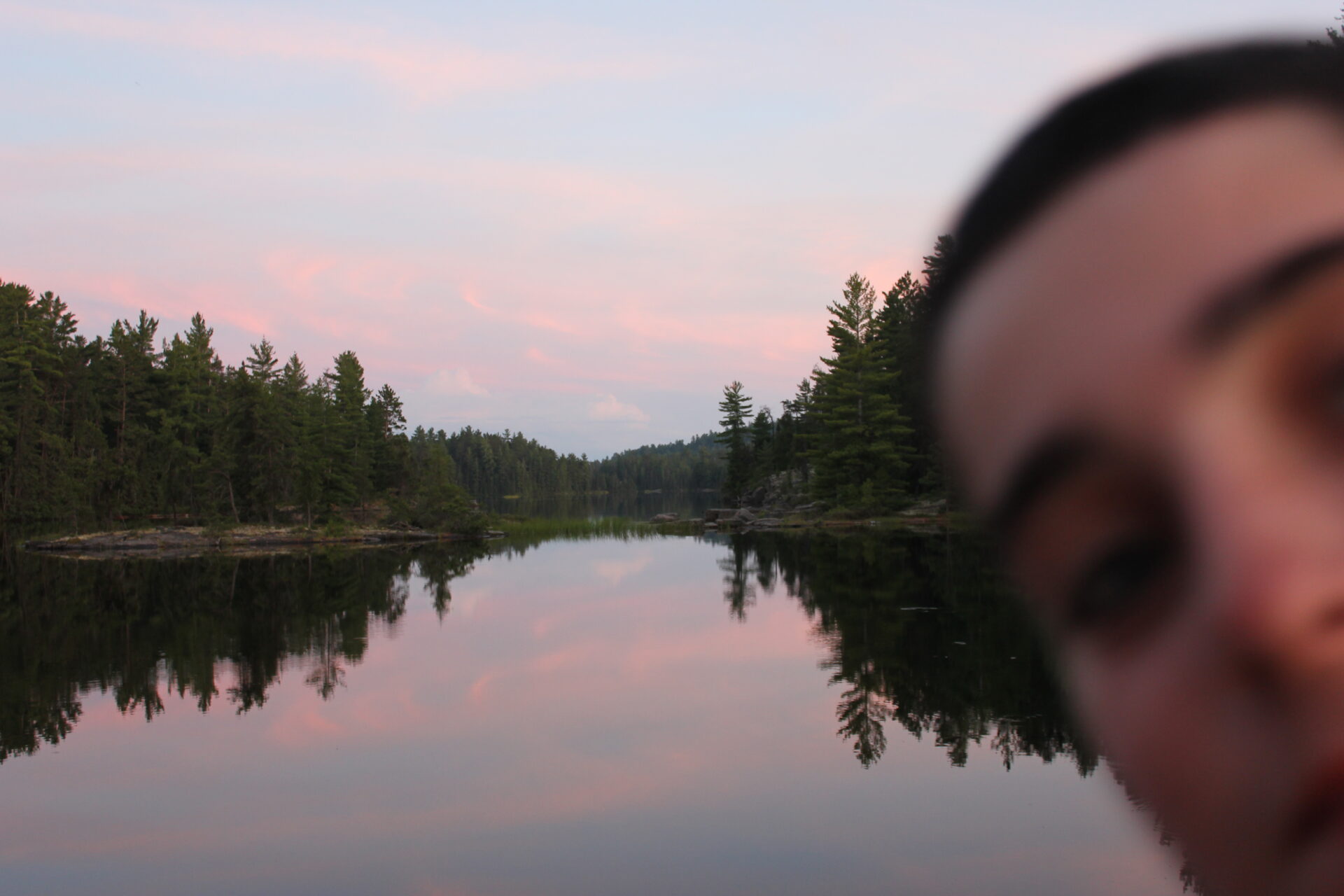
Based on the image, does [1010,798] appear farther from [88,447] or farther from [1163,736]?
[88,447]

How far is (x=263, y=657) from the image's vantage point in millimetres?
16219

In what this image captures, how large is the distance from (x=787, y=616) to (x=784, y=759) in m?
8.99

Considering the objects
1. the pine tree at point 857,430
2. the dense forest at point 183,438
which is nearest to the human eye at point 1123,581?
the pine tree at point 857,430

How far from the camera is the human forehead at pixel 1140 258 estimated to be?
46 cm

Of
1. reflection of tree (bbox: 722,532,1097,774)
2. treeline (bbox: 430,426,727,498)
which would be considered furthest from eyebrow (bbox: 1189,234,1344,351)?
treeline (bbox: 430,426,727,498)

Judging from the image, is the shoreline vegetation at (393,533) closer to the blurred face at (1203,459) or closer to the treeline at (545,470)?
the blurred face at (1203,459)

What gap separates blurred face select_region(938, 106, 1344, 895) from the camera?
15.8 inches

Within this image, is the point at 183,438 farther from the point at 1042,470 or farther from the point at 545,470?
the point at 545,470

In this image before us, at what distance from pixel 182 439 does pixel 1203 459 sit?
6826 cm

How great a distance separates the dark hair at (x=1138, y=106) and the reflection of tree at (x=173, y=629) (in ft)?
43.9

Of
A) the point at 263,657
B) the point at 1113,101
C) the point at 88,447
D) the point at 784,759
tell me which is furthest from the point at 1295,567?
the point at 88,447

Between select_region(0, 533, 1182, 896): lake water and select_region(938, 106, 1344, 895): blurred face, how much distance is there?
0.44 ft

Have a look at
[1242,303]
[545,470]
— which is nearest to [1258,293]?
[1242,303]

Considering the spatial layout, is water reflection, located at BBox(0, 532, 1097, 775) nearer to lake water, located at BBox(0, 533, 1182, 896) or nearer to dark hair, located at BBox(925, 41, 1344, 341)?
lake water, located at BBox(0, 533, 1182, 896)
